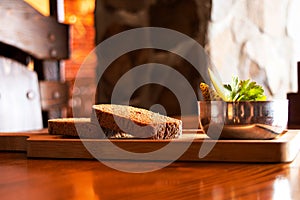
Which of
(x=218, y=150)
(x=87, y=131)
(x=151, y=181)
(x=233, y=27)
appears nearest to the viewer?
(x=151, y=181)

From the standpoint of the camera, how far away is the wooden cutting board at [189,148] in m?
0.80

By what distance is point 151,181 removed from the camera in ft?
2.11

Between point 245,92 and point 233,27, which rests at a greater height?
point 233,27

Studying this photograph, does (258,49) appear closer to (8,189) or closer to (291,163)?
(291,163)

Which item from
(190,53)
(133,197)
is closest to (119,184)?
(133,197)

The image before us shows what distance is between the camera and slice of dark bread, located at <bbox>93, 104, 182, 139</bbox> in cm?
90

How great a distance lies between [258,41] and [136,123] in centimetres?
163

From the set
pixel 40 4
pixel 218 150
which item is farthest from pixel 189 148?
pixel 40 4

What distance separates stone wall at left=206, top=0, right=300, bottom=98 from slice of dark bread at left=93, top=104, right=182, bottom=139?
1.37m

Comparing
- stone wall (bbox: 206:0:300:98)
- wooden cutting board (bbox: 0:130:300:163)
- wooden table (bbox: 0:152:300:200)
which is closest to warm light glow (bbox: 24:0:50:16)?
stone wall (bbox: 206:0:300:98)

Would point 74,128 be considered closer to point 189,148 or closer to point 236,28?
point 189,148

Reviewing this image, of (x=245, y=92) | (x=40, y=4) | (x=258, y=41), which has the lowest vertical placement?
(x=245, y=92)

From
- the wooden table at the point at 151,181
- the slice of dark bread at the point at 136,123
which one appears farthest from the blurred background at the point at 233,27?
the wooden table at the point at 151,181

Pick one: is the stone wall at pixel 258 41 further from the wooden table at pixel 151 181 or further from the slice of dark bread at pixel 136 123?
the wooden table at pixel 151 181
